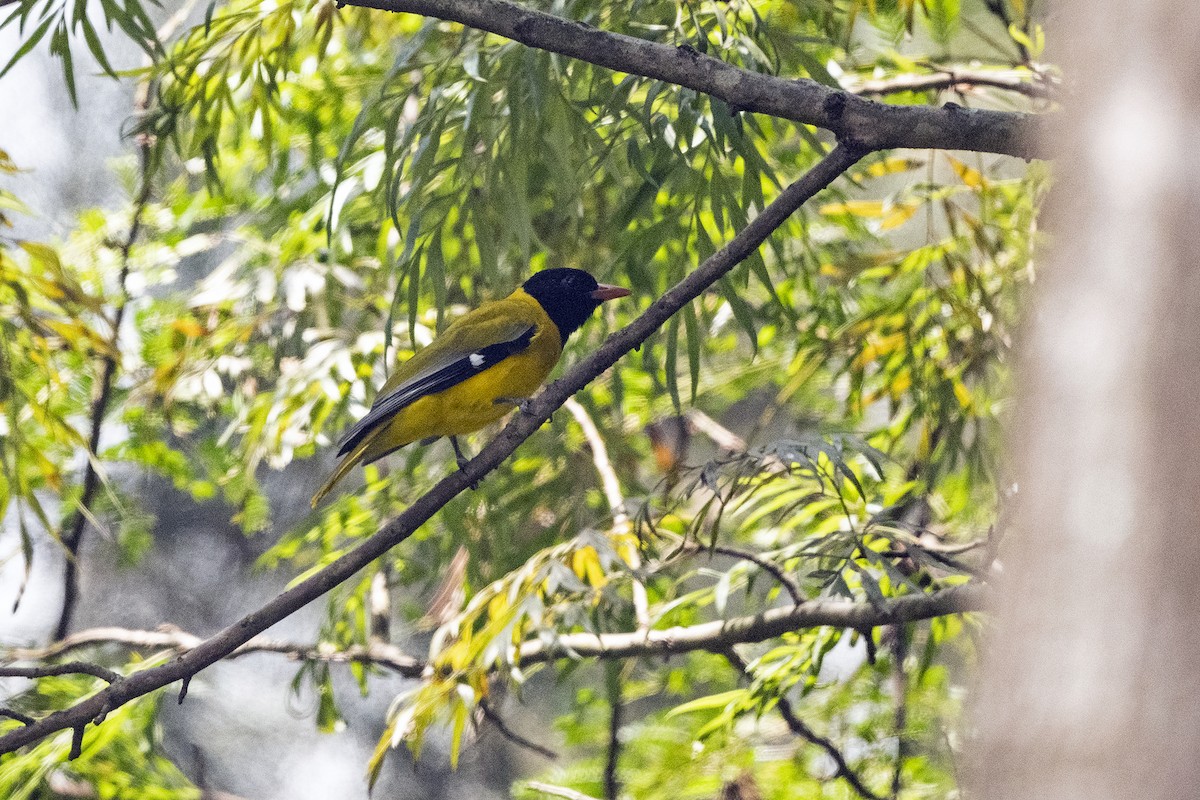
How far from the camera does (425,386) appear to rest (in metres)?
3.86

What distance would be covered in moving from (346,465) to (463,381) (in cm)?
43

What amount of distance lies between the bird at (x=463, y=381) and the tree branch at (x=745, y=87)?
4.69 ft

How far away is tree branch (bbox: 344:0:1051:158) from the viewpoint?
263 cm

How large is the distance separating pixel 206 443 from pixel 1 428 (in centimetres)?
161

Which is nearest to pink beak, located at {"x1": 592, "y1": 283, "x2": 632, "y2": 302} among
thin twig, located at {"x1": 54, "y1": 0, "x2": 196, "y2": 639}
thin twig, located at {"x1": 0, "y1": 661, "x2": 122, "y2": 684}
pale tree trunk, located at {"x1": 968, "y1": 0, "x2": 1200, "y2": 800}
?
thin twig, located at {"x1": 54, "y1": 0, "x2": 196, "y2": 639}

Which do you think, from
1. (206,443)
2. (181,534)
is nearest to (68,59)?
(206,443)

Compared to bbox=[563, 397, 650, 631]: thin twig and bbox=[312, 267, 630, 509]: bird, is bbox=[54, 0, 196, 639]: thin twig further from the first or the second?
bbox=[563, 397, 650, 631]: thin twig

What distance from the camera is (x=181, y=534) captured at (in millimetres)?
8398

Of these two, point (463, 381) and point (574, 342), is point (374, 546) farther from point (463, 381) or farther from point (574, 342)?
point (574, 342)

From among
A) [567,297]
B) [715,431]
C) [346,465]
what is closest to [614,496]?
[567,297]

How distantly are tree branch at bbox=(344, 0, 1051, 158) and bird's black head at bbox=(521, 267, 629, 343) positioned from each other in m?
1.80

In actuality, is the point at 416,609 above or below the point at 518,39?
below

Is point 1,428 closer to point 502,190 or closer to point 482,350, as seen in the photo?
point 482,350

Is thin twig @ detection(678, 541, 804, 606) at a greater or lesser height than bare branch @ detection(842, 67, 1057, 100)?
lesser
